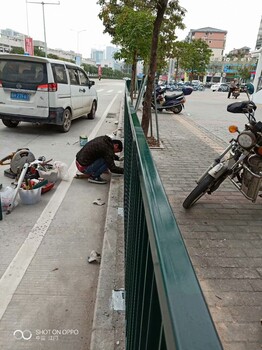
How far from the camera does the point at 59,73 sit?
24.7ft

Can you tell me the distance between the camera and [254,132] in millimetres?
3316

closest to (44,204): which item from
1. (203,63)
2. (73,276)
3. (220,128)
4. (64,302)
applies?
(73,276)

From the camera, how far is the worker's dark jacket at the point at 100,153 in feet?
15.1

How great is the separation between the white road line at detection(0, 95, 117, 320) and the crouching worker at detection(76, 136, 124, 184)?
563 mm

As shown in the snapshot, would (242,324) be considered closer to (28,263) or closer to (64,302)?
(64,302)

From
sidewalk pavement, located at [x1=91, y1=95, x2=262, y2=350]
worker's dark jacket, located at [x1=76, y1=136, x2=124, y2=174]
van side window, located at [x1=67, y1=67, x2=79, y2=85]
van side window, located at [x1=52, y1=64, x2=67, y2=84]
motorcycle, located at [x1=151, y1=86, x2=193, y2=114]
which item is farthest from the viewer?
motorcycle, located at [x1=151, y1=86, x2=193, y2=114]

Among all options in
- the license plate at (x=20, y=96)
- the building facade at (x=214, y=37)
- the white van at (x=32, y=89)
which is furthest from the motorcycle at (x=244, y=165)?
the building facade at (x=214, y=37)

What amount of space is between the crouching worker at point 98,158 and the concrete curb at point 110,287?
956 mm

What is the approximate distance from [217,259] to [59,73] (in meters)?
6.23

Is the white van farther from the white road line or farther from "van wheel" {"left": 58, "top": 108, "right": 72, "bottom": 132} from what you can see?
the white road line

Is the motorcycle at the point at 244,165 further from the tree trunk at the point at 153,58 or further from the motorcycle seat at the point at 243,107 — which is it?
the tree trunk at the point at 153,58

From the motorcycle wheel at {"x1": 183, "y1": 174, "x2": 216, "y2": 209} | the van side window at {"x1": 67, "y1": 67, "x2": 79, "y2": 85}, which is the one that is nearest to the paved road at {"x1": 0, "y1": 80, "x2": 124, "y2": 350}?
the motorcycle wheel at {"x1": 183, "y1": 174, "x2": 216, "y2": 209}

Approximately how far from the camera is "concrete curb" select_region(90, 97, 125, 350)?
2.01m

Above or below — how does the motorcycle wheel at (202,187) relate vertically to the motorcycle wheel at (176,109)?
above
